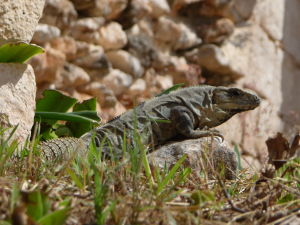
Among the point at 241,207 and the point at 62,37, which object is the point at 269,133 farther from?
the point at 241,207

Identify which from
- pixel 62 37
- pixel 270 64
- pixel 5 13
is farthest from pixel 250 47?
pixel 5 13

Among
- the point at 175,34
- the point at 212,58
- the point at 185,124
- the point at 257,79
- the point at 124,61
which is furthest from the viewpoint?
the point at 257,79

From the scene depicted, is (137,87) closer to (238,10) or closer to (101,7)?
(101,7)

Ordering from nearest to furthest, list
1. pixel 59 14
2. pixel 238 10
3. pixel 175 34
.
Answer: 1. pixel 59 14
2. pixel 175 34
3. pixel 238 10

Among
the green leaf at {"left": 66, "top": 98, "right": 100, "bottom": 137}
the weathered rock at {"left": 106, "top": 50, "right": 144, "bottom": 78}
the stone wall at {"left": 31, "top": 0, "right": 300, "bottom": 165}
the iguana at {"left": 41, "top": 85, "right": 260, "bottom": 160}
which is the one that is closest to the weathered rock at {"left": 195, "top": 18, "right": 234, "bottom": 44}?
the stone wall at {"left": 31, "top": 0, "right": 300, "bottom": 165}

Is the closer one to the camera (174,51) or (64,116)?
(64,116)

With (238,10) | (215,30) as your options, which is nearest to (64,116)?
(215,30)

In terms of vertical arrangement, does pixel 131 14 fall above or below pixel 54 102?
above

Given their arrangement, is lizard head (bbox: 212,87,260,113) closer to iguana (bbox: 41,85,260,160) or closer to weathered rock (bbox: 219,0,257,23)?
iguana (bbox: 41,85,260,160)
